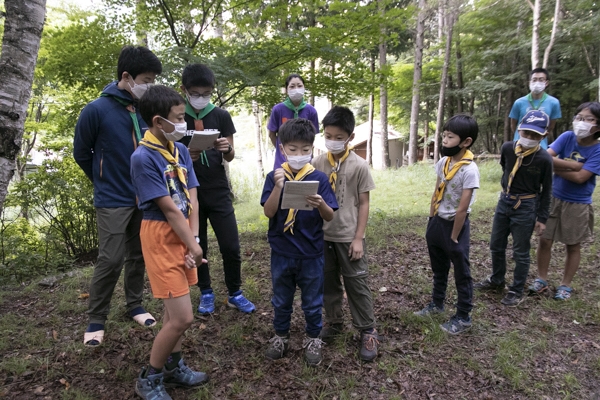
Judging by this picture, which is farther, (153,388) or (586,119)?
(586,119)

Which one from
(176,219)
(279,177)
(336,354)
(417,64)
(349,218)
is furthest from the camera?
(417,64)

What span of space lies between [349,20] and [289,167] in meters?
3.84

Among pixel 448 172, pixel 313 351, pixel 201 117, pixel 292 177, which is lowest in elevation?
pixel 313 351

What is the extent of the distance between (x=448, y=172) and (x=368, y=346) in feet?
5.47

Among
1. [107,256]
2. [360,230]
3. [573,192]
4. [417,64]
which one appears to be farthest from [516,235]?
[417,64]

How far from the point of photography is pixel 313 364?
8.93ft

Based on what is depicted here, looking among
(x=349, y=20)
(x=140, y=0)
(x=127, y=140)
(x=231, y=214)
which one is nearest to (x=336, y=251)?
(x=231, y=214)

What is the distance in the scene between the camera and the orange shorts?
2.15m

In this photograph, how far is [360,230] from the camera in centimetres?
274

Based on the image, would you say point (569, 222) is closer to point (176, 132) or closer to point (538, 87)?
point (538, 87)

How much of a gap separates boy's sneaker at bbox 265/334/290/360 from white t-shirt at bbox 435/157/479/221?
179 centimetres

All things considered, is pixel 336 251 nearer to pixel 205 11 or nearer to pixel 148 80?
pixel 148 80

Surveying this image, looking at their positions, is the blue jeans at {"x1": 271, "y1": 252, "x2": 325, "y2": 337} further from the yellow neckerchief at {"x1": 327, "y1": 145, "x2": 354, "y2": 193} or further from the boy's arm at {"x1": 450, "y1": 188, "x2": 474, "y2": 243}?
the boy's arm at {"x1": 450, "y1": 188, "x2": 474, "y2": 243}

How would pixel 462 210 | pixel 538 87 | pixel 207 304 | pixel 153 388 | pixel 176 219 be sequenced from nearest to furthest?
pixel 176 219 → pixel 153 388 → pixel 462 210 → pixel 207 304 → pixel 538 87
